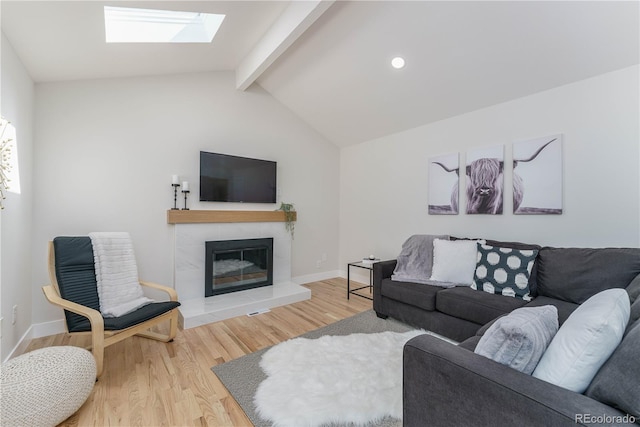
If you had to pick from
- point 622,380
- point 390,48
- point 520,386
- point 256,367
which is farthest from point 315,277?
point 622,380

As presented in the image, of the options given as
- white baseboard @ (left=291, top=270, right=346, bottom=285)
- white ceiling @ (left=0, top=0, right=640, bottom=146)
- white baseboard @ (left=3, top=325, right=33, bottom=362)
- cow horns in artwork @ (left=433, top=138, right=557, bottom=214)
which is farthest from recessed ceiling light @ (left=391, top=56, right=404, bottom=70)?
white baseboard @ (left=3, top=325, right=33, bottom=362)

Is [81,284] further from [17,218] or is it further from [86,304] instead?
[17,218]

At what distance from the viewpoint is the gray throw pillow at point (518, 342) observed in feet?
3.36

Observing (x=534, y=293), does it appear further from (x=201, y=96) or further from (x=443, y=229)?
(x=201, y=96)

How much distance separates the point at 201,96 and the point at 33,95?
1596 millimetres

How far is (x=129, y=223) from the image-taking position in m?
3.06

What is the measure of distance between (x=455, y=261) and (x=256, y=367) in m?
2.17

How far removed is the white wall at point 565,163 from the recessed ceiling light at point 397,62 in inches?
39.6

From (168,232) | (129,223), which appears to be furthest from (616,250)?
(129,223)

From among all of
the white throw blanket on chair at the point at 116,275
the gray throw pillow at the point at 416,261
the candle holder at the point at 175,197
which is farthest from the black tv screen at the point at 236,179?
the gray throw pillow at the point at 416,261

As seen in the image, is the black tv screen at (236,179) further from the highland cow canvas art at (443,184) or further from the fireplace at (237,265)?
the highland cow canvas art at (443,184)

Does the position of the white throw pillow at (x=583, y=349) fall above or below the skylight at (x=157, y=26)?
below

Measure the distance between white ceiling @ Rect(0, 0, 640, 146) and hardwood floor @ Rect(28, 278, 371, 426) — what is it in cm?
256

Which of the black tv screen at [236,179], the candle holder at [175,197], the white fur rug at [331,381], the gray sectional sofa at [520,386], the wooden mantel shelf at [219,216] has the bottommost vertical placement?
the white fur rug at [331,381]
